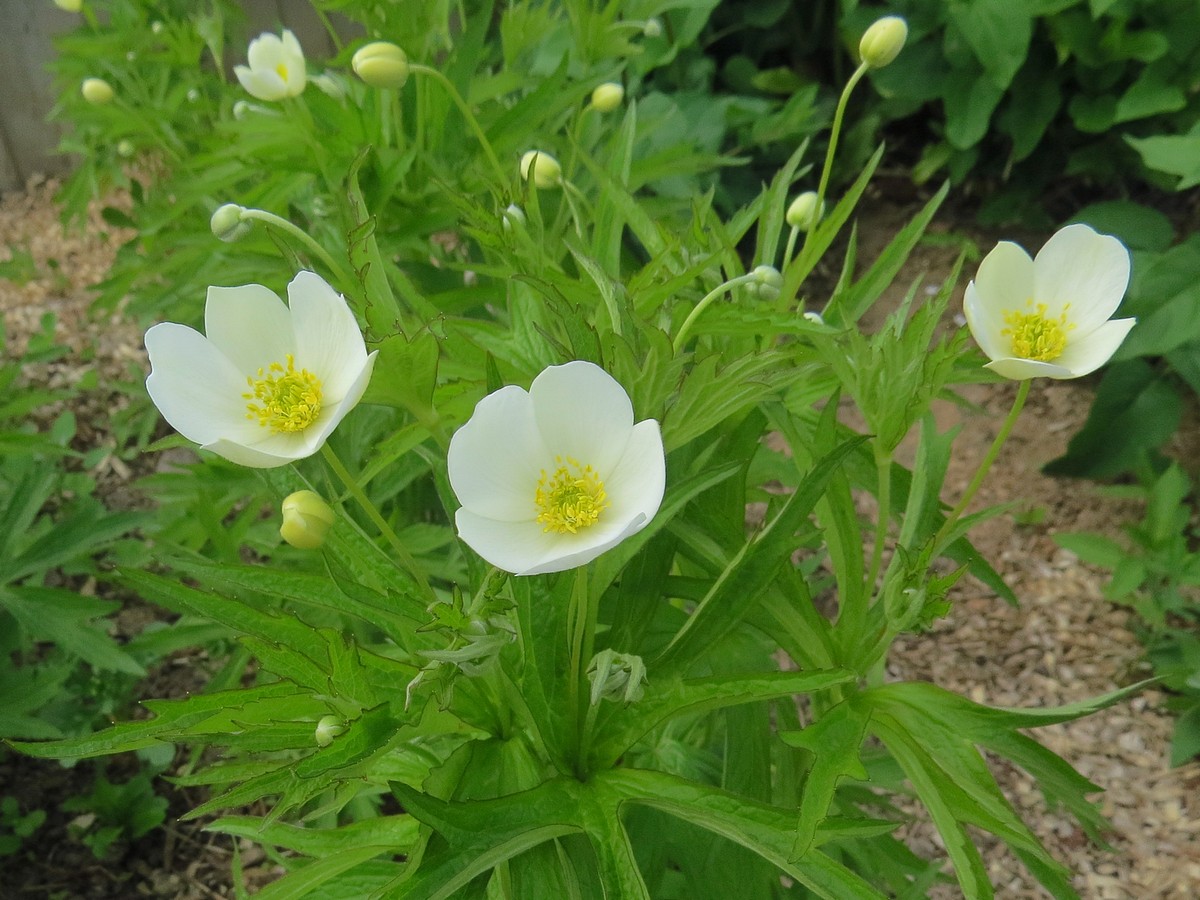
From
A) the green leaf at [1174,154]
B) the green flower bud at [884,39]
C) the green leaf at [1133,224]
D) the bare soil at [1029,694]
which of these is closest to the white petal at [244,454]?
the green flower bud at [884,39]

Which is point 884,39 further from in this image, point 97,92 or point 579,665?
point 97,92

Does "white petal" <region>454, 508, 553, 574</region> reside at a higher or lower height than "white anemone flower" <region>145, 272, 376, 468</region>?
lower

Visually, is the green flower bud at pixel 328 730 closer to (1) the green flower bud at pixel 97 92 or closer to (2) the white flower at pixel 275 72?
(2) the white flower at pixel 275 72

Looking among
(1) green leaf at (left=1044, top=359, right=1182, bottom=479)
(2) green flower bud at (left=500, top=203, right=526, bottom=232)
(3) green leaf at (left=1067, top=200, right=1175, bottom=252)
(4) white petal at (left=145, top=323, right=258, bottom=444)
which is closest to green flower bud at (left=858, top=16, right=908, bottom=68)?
(2) green flower bud at (left=500, top=203, right=526, bottom=232)

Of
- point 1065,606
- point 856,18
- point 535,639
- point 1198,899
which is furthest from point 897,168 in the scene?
point 535,639

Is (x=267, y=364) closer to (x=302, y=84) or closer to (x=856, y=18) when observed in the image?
(x=302, y=84)

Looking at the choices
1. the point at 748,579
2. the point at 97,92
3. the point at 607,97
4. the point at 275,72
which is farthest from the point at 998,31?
the point at 748,579

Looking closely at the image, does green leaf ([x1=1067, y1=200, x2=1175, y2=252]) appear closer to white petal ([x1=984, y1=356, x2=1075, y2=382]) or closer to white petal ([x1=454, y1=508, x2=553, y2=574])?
white petal ([x1=984, y1=356, x2=1075, y2=382])
